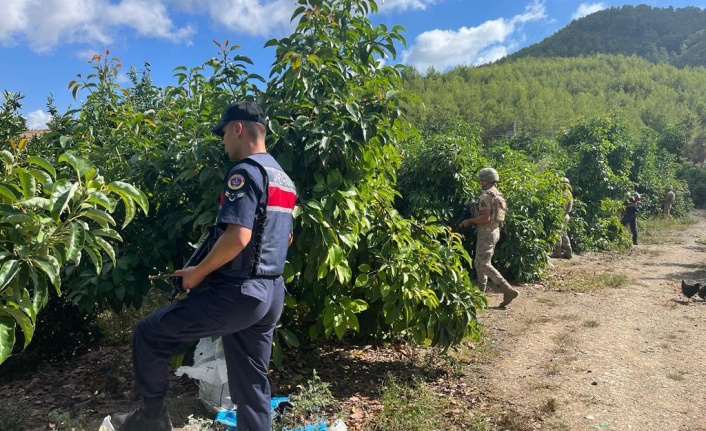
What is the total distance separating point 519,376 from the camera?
4.59 m

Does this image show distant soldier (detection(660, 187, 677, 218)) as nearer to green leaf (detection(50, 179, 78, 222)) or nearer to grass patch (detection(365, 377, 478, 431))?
grass patch (detection(365, 377, 478, 431))

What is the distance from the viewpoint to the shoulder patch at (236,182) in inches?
101

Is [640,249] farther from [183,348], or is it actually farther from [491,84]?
[491,84]

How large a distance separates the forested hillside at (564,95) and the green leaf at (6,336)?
108 ft

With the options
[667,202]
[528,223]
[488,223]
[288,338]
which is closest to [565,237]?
[528,223]

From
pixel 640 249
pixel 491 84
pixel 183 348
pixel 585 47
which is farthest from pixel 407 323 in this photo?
pixel 585 47

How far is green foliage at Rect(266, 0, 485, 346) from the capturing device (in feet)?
11.6

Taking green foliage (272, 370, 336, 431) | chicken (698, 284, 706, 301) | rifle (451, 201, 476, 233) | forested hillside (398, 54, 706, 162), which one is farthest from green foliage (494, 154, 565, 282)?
forested hillside (398, 54, 706, 162)

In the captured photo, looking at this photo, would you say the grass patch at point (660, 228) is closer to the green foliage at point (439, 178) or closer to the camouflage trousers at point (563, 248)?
the camouflage trousers at point (563, 248)

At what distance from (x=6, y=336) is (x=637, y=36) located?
438ft

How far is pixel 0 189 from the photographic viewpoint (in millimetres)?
1842

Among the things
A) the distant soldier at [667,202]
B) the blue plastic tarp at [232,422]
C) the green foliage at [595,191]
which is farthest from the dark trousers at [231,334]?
the distant soldier at [667,202]

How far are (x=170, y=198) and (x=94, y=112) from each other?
1114mm

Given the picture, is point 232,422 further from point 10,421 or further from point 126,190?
point 126,190
